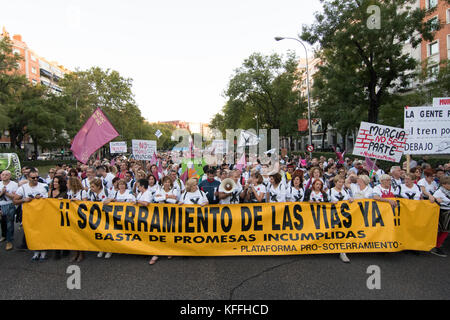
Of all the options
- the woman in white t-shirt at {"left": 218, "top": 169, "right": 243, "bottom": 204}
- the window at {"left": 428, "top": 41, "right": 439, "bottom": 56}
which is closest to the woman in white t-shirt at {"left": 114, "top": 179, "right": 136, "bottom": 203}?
the woman in white t-shirt at {"left": 218, "top": 169, "right": 243, "bottom": 204}

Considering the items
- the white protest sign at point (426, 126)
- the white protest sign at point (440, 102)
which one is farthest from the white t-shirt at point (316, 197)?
the white protest sign at point (440, 102)

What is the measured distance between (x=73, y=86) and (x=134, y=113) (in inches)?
343

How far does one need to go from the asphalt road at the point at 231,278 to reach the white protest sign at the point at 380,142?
3103 mm

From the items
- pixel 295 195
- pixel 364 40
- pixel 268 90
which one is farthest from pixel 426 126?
pixel 268 90

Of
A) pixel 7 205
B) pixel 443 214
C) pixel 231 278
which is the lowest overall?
pixel 231 278

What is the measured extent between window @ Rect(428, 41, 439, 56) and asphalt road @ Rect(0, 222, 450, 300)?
32.2 metres

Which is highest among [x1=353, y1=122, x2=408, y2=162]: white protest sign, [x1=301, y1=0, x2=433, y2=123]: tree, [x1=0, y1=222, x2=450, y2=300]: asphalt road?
[x1=301, y1=0, x2=433, y2=123]: tree

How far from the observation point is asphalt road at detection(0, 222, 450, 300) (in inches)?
139

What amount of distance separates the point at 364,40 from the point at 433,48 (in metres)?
18.9

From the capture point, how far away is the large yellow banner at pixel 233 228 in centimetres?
459

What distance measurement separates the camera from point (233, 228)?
4648mm

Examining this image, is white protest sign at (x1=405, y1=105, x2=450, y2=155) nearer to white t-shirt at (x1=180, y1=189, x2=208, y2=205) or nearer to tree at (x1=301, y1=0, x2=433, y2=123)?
white t-shirt at (x1=180, y1=189, x2=208, y2=205)

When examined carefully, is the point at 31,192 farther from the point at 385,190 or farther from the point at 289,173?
the point at 289,173
